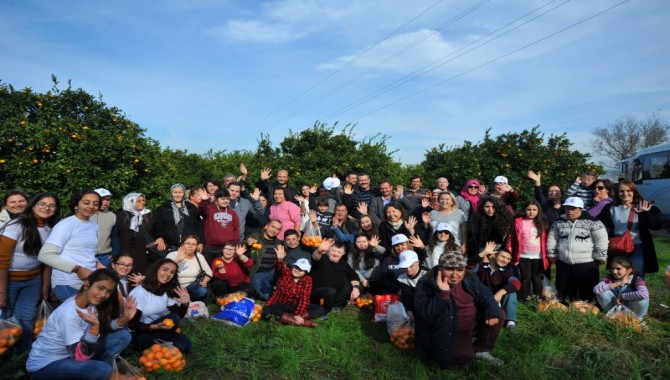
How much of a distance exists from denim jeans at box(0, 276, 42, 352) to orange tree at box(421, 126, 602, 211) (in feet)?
42.5

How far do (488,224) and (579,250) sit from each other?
1276mm

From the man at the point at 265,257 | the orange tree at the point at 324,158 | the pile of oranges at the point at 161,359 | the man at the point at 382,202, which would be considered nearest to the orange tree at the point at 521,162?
the orange tree at the point at 324,158

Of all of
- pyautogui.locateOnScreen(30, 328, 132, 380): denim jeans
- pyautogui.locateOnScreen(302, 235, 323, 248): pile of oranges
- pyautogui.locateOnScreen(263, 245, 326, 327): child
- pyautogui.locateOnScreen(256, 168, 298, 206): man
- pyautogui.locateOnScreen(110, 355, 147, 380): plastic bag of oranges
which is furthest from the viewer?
pyautogui.locateOnScreen(256, 168, 298, 206): man

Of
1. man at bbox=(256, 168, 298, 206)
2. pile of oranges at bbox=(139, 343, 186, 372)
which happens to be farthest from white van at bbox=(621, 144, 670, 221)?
pile of oranges at bbox=(139, 343, 186, 372)

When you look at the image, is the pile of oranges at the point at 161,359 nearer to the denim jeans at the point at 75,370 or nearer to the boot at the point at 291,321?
the denim jeans at the point at 75,370

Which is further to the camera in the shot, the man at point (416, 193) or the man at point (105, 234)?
the man at point (416, 193)

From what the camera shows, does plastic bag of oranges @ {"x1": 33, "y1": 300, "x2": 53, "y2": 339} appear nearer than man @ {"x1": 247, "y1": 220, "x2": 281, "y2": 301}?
Yes

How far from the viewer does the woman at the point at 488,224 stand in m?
6.70

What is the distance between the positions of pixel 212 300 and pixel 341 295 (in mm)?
2092

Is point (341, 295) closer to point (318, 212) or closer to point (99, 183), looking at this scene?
point (318, 212)

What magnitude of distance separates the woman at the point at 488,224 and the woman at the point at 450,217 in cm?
12

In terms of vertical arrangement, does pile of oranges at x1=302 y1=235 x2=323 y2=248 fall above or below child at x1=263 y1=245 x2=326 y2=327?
above

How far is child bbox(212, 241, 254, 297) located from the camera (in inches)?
277

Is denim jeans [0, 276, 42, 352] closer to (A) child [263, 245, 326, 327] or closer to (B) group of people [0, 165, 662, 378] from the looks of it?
(B) group of people [0, 165, 662, 378]
